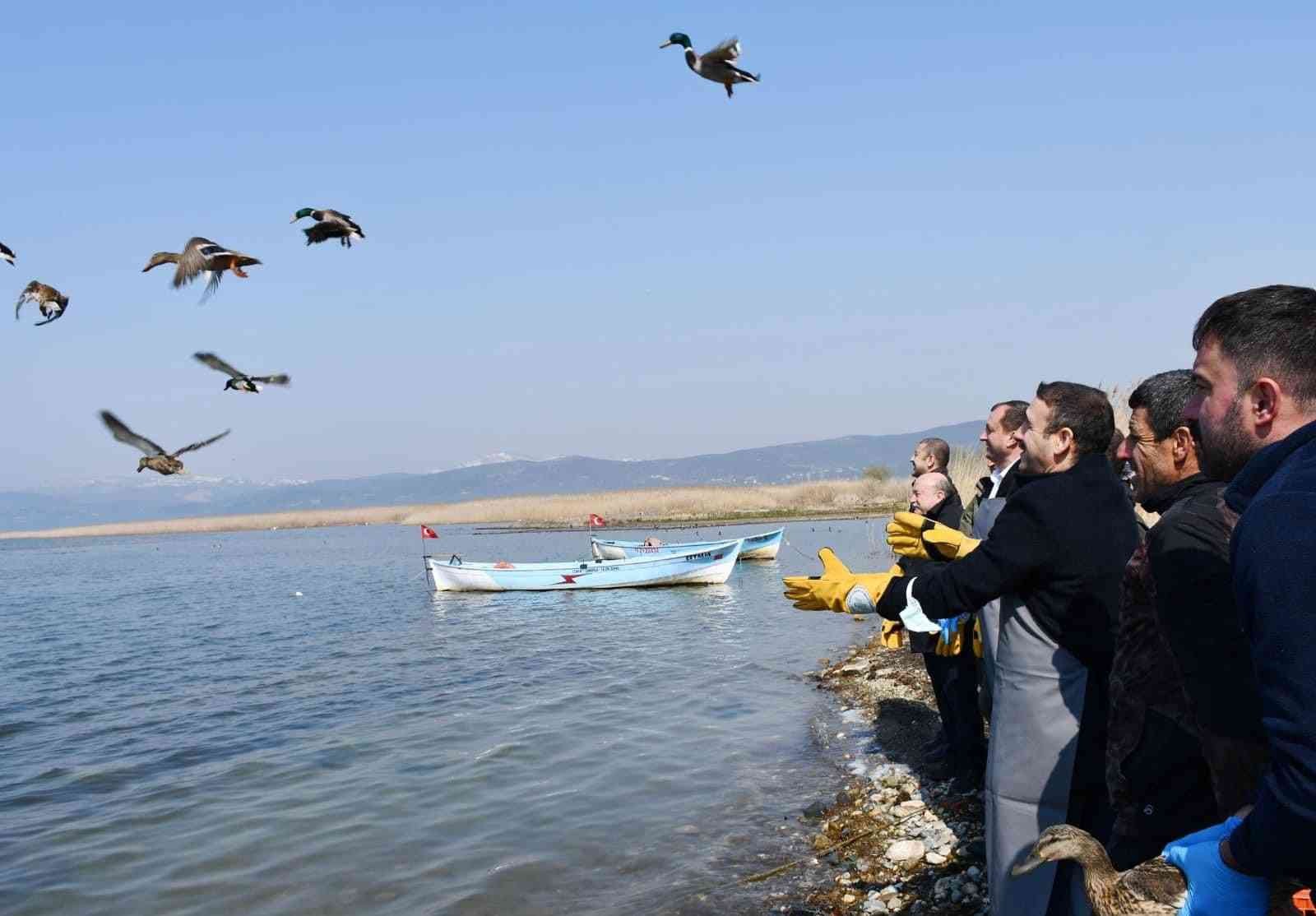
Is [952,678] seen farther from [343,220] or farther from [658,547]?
[658,547]

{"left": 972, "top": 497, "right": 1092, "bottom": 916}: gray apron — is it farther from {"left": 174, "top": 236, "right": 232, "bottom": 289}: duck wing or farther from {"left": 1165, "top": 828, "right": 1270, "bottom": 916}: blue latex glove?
{"left": 174, "top": 236, "right": 232, "bottom": 289}: duck wing

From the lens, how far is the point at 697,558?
27.6 meters

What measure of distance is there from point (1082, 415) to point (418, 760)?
28.9 feet

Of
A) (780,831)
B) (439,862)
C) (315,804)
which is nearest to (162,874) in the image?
(315,804)

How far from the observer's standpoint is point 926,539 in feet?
15.1

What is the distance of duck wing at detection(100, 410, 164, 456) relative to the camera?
32.1ft

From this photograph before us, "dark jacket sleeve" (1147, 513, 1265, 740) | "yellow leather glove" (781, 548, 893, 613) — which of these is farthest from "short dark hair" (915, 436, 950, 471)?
"dark jacket sleeve" (1147, 513, 1265, 740)

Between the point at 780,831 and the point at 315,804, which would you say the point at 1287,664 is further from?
the point at 315,804

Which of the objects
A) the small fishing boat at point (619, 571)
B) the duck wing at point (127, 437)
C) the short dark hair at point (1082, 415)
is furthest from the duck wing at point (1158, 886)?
the small fishing boat at point (619, 571)

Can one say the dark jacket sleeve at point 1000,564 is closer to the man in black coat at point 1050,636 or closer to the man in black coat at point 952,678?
the man in black coat at point 1050,636

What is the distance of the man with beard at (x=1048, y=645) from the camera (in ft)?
12.0

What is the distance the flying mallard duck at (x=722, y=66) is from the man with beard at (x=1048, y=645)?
197 inches

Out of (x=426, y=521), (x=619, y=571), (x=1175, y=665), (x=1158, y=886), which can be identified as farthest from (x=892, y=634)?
(x=426, y=521)

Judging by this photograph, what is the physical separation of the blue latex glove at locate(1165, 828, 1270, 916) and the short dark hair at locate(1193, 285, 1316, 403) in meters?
0.97
